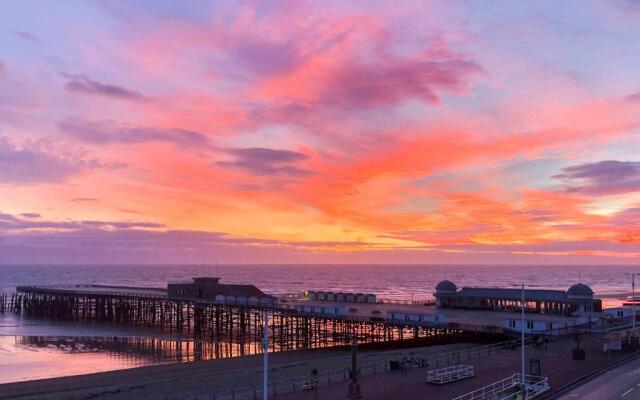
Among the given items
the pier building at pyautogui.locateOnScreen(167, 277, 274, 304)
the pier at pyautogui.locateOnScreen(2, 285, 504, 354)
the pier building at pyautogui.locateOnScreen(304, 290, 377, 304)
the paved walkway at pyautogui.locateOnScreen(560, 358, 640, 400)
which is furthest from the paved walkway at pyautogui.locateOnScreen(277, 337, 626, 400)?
the pier building at pyautogui.locateOnScreen(167, 277, 274, 304)

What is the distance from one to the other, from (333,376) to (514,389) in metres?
13.7

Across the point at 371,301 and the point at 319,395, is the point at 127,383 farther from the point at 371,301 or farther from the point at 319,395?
the point at 371,301

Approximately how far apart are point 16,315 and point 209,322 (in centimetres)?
3995

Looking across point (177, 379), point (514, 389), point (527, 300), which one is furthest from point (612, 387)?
point (527, 300)

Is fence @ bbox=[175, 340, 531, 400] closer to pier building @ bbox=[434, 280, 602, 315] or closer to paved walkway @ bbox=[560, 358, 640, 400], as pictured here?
paved walkway @ bbox=[560, 358, 640, 400]

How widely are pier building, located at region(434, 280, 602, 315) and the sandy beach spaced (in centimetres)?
2044

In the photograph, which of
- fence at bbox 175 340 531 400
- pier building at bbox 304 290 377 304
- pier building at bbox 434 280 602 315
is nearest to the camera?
fence at bbox 175 340 531 400

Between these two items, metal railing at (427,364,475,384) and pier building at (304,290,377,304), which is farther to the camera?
pier building at (304,290,377,304)

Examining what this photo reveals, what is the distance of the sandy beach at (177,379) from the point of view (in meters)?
44.0

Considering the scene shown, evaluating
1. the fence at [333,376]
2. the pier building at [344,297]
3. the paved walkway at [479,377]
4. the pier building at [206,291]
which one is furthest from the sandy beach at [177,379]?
the pier building at [206,291]

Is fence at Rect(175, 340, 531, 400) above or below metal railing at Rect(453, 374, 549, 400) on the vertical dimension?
below

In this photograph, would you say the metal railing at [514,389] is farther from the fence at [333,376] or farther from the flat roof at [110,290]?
the flat roof at [110,290]

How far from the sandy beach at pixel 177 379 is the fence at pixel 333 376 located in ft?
6.24

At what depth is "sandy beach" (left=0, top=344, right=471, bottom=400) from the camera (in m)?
44.0
